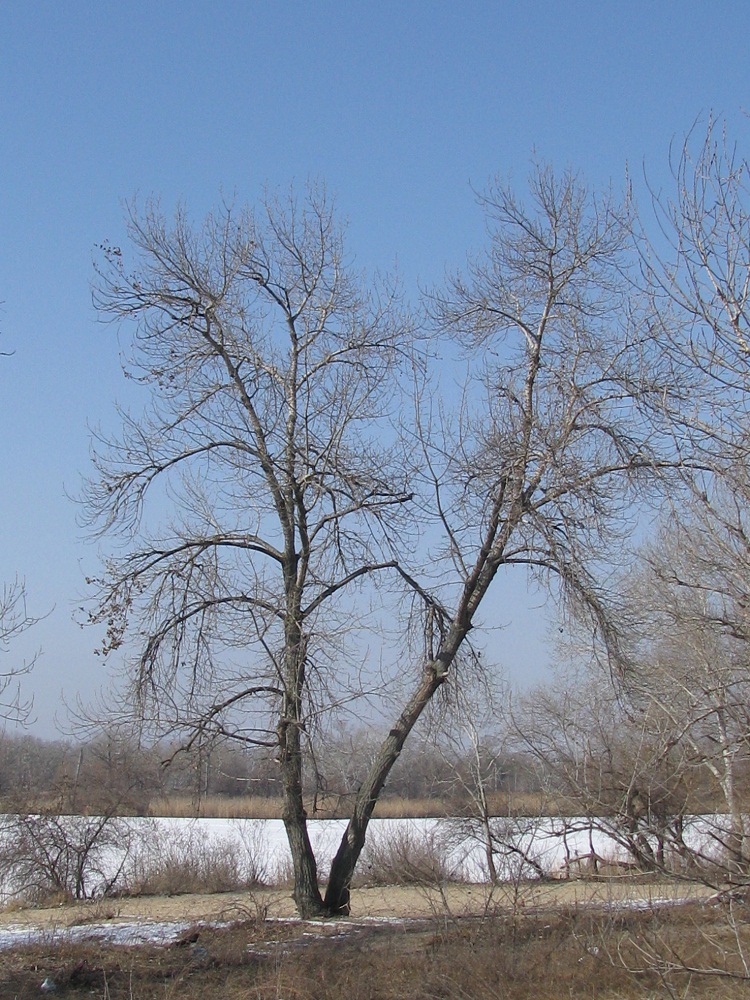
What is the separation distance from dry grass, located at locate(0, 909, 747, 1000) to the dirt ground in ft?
1.29

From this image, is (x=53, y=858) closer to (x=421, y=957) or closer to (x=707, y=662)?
(x=421, y=957)

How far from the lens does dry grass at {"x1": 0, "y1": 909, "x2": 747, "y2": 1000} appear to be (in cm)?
796

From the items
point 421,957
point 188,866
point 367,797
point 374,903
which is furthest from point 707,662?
point 188,866

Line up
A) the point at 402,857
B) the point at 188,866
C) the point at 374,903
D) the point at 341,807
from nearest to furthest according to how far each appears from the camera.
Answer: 1. the point at 341,807
2. the point at 374,903
3. the point at 402,857
4. the point at 188,866

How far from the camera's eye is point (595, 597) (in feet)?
40.9

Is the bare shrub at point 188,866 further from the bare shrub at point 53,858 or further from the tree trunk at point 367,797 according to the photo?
the tree trunk at point 367,797

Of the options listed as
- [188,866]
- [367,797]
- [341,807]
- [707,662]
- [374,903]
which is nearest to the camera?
[707,662]

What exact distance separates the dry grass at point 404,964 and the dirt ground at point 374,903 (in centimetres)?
39

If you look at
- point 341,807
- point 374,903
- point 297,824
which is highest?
point 341,807

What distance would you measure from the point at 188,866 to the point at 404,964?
10.4 meters

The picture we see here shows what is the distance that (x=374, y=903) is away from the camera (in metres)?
14.9

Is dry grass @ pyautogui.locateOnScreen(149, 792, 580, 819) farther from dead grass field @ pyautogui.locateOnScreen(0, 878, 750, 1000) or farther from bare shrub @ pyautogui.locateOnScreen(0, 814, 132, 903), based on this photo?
bare shrub @ pyautogui.locateOnScreen(0, 814, 132, 903)

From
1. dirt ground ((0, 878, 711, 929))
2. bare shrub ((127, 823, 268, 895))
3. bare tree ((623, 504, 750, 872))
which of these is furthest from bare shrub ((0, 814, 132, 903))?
bare tree ((623, 504, 750, 872))

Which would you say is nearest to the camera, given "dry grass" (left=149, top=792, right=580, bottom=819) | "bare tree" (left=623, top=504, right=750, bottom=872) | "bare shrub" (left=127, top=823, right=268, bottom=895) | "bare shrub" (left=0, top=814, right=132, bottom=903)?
"bare tree" (left=623, top=504, right=750, bottom=872)
